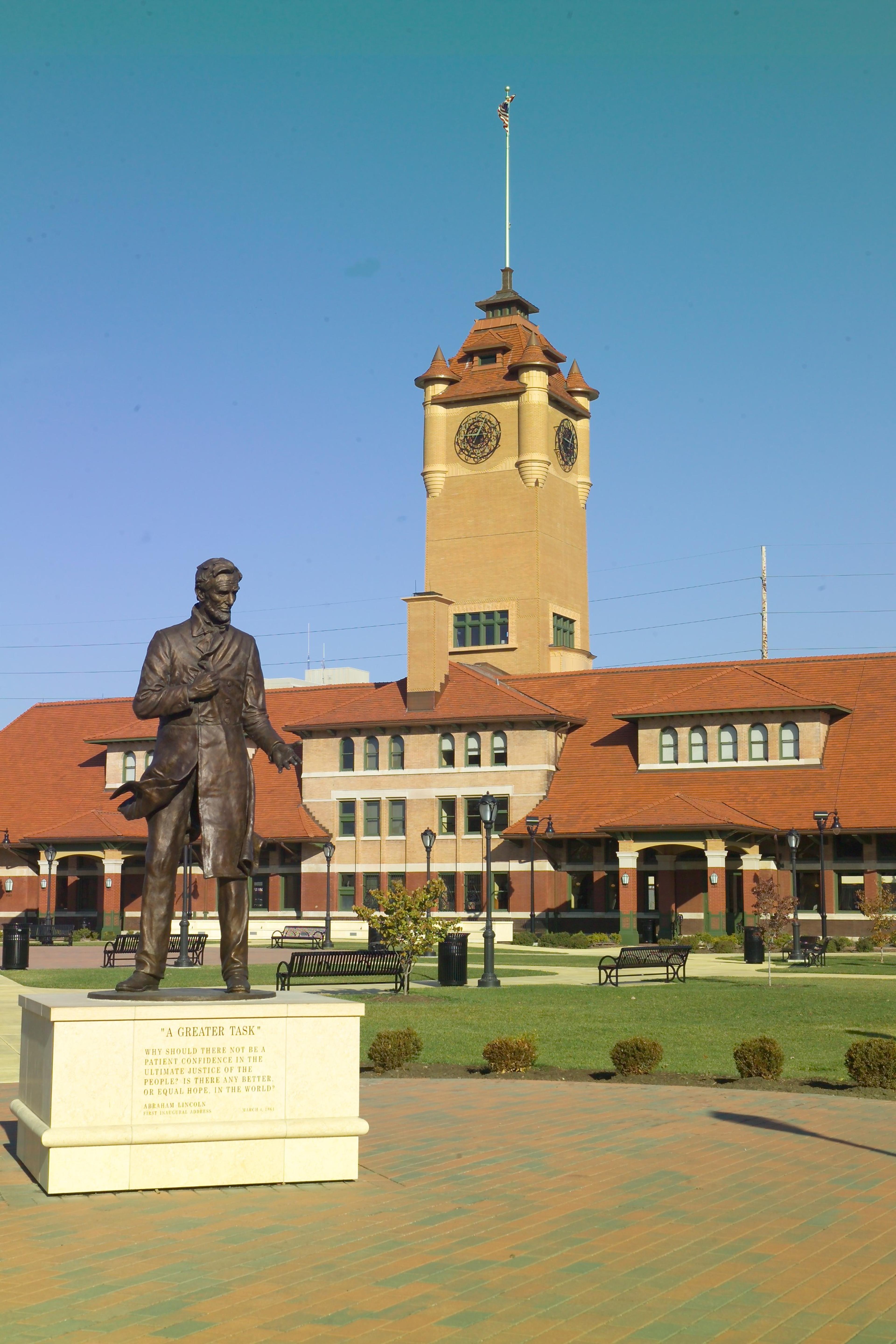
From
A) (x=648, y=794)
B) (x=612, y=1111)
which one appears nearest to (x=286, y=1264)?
(x=612, y=1111)

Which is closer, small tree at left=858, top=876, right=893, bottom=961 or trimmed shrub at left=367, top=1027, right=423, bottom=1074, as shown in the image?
trimmed shrub at left=367, top=1027, right=423, bottom=1074

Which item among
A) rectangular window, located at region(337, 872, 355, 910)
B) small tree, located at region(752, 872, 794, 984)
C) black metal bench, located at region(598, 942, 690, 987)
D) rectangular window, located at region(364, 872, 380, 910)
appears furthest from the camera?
rectangular window, located at region(337, 872, 355, 910)

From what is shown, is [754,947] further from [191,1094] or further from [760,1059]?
[191,1094]

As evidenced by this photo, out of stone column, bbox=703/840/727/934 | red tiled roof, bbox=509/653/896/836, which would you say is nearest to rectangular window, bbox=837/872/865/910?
red tiled roof, bbox=509/653/896/836

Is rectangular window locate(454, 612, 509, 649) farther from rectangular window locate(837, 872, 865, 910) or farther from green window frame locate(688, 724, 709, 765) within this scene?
rectangular window locate(837, 872, 865, 910)

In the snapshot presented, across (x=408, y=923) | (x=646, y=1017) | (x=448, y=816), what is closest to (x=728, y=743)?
(x=448, y=816)

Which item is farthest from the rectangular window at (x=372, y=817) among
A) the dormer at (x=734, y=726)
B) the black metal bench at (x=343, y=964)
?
the black metal bench at (x=343, y=964)

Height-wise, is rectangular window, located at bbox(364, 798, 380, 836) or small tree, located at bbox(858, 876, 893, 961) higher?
A: rectangular window, located at bbox(364, 798, 380, 836)

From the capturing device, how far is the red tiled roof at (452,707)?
196 feet

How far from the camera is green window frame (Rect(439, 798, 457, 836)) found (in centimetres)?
6053

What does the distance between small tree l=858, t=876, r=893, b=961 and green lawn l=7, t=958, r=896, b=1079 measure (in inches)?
384

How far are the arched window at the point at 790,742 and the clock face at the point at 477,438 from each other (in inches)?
922

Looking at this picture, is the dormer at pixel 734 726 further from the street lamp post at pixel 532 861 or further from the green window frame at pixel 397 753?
the green window frame at pixel 397 753

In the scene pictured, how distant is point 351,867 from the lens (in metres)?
61.9
